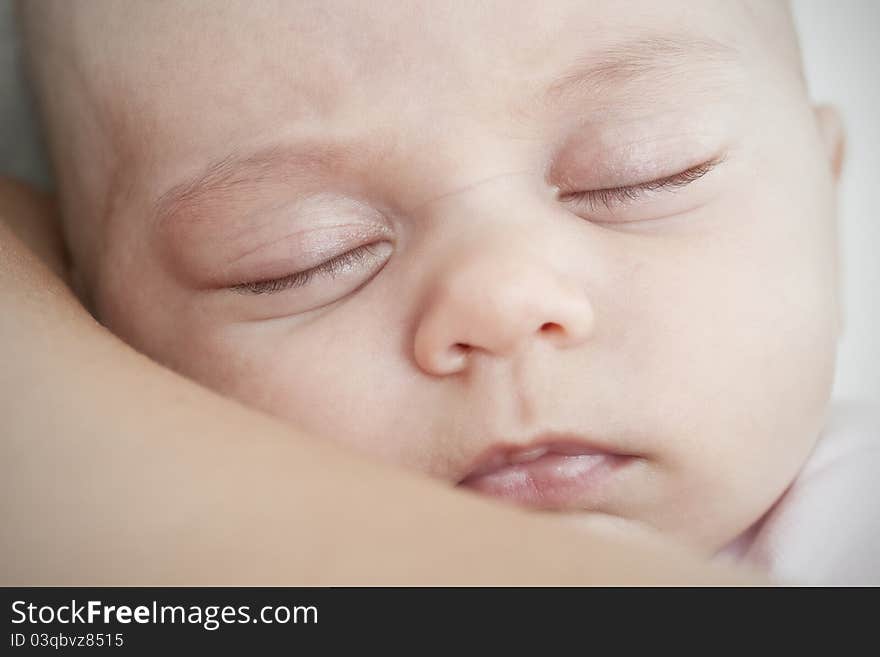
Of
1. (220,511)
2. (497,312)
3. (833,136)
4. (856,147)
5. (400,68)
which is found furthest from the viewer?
(856,147)

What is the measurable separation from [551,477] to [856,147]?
4.62 feet

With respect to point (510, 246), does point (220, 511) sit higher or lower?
lower

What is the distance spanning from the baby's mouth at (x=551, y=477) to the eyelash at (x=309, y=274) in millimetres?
261

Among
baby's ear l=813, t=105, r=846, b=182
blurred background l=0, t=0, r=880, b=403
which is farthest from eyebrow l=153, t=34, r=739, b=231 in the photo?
blurred background l=0, t=0, r=880, b=403

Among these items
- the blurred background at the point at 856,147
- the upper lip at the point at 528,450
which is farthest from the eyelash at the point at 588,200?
the blurred background at the point at 856,147

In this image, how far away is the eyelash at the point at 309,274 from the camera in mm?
976

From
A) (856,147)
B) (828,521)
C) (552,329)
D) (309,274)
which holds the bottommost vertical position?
(828,521)

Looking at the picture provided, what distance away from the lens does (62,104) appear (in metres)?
1.17

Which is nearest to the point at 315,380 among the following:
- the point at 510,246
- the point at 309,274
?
the point at 309,274

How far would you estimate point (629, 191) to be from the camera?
3.19 feet

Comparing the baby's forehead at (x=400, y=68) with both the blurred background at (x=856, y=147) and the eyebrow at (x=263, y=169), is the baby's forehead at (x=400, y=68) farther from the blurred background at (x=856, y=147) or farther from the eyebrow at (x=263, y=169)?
the blurred background at (x=856, y=147)

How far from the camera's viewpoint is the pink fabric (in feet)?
3.09

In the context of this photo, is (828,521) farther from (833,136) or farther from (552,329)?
(833,136)
